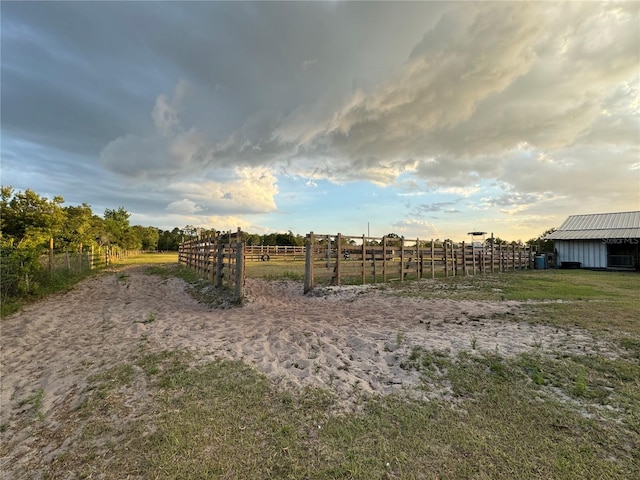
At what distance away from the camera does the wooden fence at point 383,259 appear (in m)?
10.9

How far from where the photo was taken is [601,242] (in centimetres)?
2267

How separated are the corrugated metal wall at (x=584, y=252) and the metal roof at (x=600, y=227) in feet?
2.27

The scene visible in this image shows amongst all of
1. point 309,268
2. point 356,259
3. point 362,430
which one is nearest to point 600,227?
point 356,259

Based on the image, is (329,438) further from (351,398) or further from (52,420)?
(52,420)

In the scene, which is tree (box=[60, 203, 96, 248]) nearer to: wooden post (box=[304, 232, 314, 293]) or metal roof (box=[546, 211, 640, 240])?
wooden post (box=[304, 232, 314, 293])

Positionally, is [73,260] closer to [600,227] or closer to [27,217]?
[27,217]

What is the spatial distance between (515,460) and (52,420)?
159 inches

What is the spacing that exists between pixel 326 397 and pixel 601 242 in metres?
28.0

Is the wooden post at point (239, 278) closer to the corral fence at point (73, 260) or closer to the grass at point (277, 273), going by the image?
the grass at point (277, 273)

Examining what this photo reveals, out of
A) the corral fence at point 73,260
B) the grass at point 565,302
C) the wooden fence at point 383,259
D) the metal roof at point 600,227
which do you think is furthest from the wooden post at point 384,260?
the metal roof at point 600,227

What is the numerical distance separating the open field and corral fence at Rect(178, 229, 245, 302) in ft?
7.20

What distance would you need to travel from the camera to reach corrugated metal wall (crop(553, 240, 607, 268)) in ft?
74.5

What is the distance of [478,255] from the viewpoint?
698 inches

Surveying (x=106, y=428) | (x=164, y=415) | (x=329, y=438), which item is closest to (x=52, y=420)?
(x=106, y=428)
